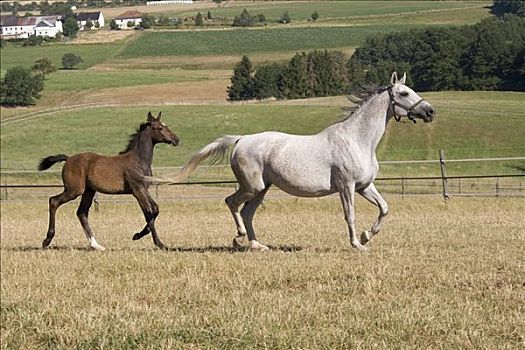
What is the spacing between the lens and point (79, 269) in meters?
10.6

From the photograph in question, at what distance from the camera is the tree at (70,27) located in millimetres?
95575

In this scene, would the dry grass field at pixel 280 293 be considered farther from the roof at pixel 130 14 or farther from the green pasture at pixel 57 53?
the roof at pixel 130 14

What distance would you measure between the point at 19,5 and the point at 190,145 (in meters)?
107

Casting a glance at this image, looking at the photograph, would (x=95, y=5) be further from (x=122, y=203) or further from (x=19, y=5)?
(x=122, y=203)

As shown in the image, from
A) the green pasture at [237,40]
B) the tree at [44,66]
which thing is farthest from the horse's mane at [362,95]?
the green pasture at [237,40]

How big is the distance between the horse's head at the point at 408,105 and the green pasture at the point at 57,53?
6638cm

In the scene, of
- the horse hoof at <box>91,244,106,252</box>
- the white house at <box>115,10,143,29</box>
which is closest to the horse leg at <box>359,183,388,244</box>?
the horse hoof at <box>91,244,106,252</box>

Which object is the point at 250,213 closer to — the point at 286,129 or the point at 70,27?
the point at 286,129

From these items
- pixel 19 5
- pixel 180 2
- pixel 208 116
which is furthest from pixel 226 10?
pixel 208 116

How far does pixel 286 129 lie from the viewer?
31.5 meters

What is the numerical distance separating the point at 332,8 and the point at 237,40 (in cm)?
2830

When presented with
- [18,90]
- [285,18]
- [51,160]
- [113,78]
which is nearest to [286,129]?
[51,160]

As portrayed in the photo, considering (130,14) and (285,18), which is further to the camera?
(130,14)

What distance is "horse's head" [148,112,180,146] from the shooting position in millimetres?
13805
